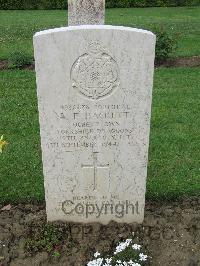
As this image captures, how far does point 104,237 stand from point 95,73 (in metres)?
1.46

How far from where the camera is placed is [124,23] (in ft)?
50.0

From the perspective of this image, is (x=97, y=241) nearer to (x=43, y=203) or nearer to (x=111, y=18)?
(x=43, y=203)

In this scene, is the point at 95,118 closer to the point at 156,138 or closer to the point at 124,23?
the point at 156,138

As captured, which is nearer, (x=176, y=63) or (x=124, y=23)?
(x=176, y=63)

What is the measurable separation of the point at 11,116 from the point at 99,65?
3722mm

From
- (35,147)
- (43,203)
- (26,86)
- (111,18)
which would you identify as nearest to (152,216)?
(43,203)

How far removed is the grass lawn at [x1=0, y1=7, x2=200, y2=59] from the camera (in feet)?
38.4

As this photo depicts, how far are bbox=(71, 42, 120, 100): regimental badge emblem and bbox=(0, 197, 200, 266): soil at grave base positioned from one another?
126cm

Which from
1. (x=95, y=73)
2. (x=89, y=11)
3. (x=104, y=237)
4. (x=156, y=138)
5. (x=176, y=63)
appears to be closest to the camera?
(x=95, y=73)

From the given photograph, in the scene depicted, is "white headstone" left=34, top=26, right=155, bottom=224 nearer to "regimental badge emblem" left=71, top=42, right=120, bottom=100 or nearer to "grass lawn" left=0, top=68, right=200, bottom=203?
"regimental badge emblem" left=71, top=42, right=120, bottom=100

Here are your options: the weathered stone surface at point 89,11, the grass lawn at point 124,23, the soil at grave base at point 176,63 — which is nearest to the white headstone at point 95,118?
the weathered stone surface at point 89,11

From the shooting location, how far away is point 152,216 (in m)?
4.64

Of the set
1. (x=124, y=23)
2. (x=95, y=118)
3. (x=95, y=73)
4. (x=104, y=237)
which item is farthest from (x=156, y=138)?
(x=124, y=23)

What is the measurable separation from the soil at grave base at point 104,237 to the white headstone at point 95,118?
0.13 meters
